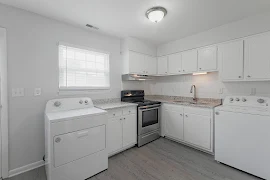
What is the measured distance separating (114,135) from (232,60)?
8.59 feet

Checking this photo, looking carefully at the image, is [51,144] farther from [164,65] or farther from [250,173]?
[164,65]

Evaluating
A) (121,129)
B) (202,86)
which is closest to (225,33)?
(202,86)

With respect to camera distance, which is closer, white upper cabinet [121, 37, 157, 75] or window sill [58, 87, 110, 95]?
window sill [58, 87, 110, 95]

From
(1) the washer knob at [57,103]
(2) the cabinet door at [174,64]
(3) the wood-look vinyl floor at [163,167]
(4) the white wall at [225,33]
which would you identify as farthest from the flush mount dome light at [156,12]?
(3) the wood-look vinyl floor at [163,167]

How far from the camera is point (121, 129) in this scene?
2449mm

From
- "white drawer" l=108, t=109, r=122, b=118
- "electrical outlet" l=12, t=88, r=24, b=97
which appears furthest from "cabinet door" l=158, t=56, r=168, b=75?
"electrical outlet" l=12, t=88, r=24, b=97

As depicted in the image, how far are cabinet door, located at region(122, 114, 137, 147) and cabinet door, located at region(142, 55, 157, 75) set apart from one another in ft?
4.55

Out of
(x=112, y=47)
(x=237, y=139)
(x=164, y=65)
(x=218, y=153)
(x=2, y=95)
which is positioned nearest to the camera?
(x=2, y=95)

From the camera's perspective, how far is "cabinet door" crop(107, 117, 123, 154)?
2275 millimetres

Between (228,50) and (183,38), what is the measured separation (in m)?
1.05

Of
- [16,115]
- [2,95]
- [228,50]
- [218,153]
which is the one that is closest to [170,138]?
[218,153]

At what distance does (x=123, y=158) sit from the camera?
2291 mm

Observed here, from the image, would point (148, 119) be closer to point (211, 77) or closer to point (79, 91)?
point (79, 91)

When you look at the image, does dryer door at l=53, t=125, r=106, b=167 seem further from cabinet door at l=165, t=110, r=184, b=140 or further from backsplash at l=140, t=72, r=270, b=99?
backsplash at l=140, t=72, r=270, b=99
